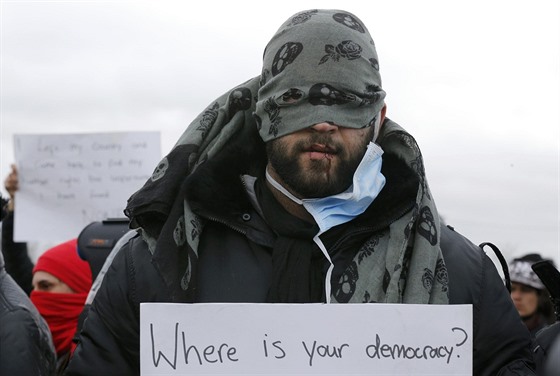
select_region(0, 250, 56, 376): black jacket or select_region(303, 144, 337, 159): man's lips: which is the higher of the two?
select_region(303, 144, 337, 159): man's lips

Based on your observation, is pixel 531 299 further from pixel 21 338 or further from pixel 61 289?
pixel 21 338

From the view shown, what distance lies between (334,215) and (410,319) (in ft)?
1.13

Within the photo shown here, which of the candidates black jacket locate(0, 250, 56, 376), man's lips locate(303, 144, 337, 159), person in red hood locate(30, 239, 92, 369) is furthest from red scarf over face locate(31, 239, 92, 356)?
man's lips locate(303, 144, 337, 159)

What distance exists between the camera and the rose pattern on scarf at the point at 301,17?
8.55 ft

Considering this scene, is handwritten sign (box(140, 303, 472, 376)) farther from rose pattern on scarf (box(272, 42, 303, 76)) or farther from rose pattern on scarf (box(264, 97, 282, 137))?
rose pattern on scarf (box(272, 42, 303, 76))

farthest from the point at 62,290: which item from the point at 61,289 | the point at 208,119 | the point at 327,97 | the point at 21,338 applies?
the point at 327,97

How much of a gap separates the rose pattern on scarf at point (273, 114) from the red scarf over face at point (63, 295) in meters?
2.49

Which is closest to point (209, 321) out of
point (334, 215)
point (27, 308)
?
point (334, 215)

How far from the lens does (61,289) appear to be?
4.85 metres

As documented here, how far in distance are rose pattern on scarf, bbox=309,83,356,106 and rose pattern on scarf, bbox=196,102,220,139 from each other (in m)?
0.34

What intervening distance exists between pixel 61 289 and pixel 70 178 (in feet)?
2.64

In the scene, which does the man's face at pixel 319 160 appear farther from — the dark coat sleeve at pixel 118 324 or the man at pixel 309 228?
the dark coat sleeve at pixel 118 324

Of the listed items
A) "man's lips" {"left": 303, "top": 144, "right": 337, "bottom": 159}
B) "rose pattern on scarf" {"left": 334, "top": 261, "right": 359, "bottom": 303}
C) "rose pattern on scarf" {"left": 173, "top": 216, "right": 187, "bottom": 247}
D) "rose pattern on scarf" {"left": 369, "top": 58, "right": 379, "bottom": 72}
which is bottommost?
"rose pattern on scarf" {"left": 334, "top": 261, "right": 359, "bottom": 303}

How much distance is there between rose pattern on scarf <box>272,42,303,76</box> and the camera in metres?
2.52
